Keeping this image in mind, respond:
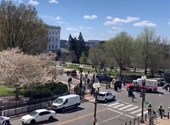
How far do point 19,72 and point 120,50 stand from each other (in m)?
49.9

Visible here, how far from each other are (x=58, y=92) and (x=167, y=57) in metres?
61.1

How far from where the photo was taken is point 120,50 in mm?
94250

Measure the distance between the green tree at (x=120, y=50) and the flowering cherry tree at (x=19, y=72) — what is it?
42.3 m

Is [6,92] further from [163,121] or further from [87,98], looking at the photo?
[163,121]

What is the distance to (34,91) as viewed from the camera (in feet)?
162

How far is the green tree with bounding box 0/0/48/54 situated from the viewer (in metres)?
67.4

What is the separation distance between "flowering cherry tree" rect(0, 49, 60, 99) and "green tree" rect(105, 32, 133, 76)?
42347 mm

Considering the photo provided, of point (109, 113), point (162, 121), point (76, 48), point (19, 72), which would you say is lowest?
point (162, 121)

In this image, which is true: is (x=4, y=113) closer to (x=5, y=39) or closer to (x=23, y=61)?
(x=23, y=61)

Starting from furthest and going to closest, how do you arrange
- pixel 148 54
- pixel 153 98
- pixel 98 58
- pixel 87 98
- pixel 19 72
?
pixel 98 58, pixel 148 54, pixel 153 98, pixel 87 98, pixel 19 72

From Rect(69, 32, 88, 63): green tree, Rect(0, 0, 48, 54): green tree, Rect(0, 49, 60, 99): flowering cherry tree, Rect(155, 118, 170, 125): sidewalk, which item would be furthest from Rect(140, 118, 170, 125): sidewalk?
Rect(69, 32, 88, 63): green tree

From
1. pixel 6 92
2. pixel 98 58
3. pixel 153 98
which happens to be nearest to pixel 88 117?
pixel 6 92

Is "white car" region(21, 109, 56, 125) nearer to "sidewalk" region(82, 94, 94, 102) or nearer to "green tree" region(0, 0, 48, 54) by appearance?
"sidewalk" region(82, 94, 94, 102)

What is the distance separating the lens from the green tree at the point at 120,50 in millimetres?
93750
